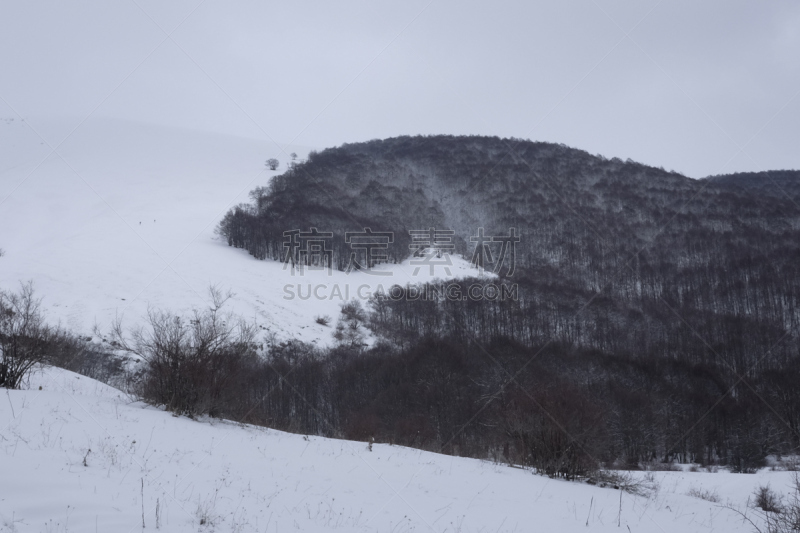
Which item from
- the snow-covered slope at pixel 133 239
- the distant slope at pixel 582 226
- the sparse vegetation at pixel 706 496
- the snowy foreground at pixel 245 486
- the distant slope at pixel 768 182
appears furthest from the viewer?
the distant slope at pixel 768 182

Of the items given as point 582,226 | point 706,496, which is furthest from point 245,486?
point 582,226

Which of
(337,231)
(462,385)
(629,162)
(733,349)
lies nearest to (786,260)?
(733,349)

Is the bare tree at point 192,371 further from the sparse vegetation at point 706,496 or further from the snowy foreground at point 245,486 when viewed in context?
the sparse vegetation at point 706,496

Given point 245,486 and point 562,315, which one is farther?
point 562,315

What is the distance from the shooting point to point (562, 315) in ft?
276

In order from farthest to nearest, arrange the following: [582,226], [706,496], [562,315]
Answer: [582,226] → [562,315] → [706,496]

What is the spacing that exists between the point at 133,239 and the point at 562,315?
72.4m

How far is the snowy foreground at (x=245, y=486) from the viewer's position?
5.48 m

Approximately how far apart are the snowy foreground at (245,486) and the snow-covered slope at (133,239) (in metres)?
34.8

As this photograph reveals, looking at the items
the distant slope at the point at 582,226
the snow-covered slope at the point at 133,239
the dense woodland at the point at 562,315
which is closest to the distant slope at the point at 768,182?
the dense woodland at the point at 562,315

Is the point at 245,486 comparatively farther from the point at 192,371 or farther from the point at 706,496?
the point at 706,496

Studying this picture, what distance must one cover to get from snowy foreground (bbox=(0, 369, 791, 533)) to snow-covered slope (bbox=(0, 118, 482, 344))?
34.8 metres

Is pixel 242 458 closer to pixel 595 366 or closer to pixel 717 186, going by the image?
pixel 595 366

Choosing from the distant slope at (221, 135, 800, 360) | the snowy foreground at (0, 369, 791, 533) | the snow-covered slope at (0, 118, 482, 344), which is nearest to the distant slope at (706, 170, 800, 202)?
the distant slope at (221, 135, 800, 360)
